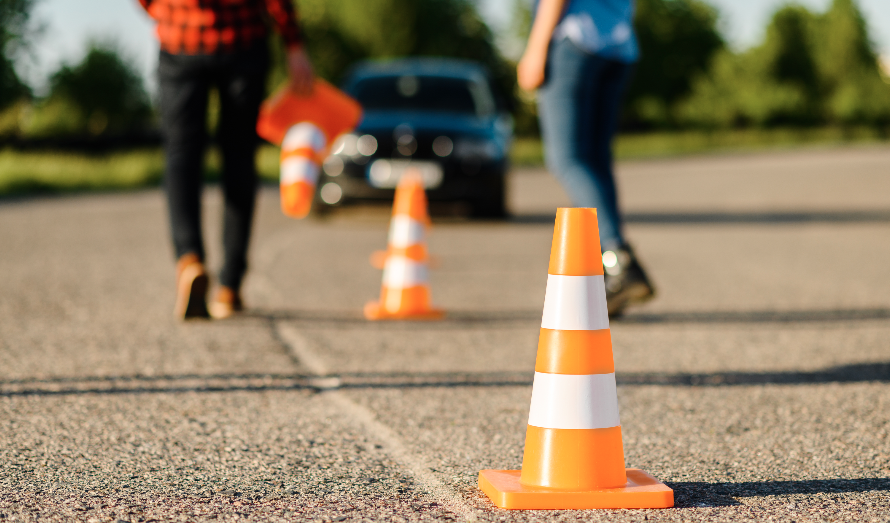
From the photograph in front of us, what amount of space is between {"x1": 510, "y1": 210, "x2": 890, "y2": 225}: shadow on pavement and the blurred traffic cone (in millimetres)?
5868

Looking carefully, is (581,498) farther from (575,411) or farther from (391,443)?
(391,443)

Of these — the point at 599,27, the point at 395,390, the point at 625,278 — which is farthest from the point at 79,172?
the point at 395,390

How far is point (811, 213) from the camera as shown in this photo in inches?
491

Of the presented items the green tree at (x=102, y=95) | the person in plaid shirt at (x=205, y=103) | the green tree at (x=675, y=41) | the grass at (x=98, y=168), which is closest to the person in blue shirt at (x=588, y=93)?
the person in plaid shirt at (x=205, y=103)

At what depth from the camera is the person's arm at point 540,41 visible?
4.29 m

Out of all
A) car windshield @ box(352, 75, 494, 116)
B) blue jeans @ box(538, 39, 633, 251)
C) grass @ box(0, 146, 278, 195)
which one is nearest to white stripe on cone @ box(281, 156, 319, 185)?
blue jeans @ box(538, 39, 633, 251)

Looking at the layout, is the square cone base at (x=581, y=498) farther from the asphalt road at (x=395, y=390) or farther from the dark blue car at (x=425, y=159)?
the dark blue car at (x=425, y=159)

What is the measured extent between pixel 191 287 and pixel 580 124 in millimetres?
1840

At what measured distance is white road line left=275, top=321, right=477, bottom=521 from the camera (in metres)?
2.31

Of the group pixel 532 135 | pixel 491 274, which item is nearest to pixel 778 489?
pixel 491 274

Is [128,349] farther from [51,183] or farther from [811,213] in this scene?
[51,183]

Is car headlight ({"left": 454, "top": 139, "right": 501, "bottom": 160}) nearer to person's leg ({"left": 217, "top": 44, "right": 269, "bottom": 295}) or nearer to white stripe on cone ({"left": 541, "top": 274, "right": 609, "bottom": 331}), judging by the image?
person's leg ({"left": 217, "top": 44, "right": 269, "bottom": 295})

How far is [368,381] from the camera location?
3639mm

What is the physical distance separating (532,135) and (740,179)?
113ft
